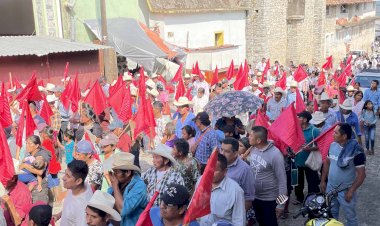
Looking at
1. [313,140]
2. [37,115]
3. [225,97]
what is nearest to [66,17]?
[37,115]

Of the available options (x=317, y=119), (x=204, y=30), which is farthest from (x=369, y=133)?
(x=204, y=30)

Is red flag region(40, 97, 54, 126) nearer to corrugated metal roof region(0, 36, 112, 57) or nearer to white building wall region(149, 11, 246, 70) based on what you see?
corrugated metal roof region(0, 36, 112, 57)

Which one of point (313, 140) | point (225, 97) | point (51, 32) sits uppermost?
point (51, 32)

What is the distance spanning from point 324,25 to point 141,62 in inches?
746

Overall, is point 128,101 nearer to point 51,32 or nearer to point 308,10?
point 51,32

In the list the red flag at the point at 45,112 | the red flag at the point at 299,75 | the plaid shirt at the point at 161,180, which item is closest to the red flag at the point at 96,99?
the red flag at the point at 45,112

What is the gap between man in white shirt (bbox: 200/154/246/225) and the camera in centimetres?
435

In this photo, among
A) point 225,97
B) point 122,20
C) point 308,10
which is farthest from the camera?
point 308,10

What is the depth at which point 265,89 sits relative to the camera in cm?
1196

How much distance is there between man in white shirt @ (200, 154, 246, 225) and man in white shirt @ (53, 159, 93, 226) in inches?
43.9

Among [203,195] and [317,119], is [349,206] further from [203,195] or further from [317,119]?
[203,195]

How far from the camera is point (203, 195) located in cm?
398

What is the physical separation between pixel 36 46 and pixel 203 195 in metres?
13.3

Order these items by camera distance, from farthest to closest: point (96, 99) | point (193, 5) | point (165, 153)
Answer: point (193, 5)
point (96, 99)
point (165, 153)
